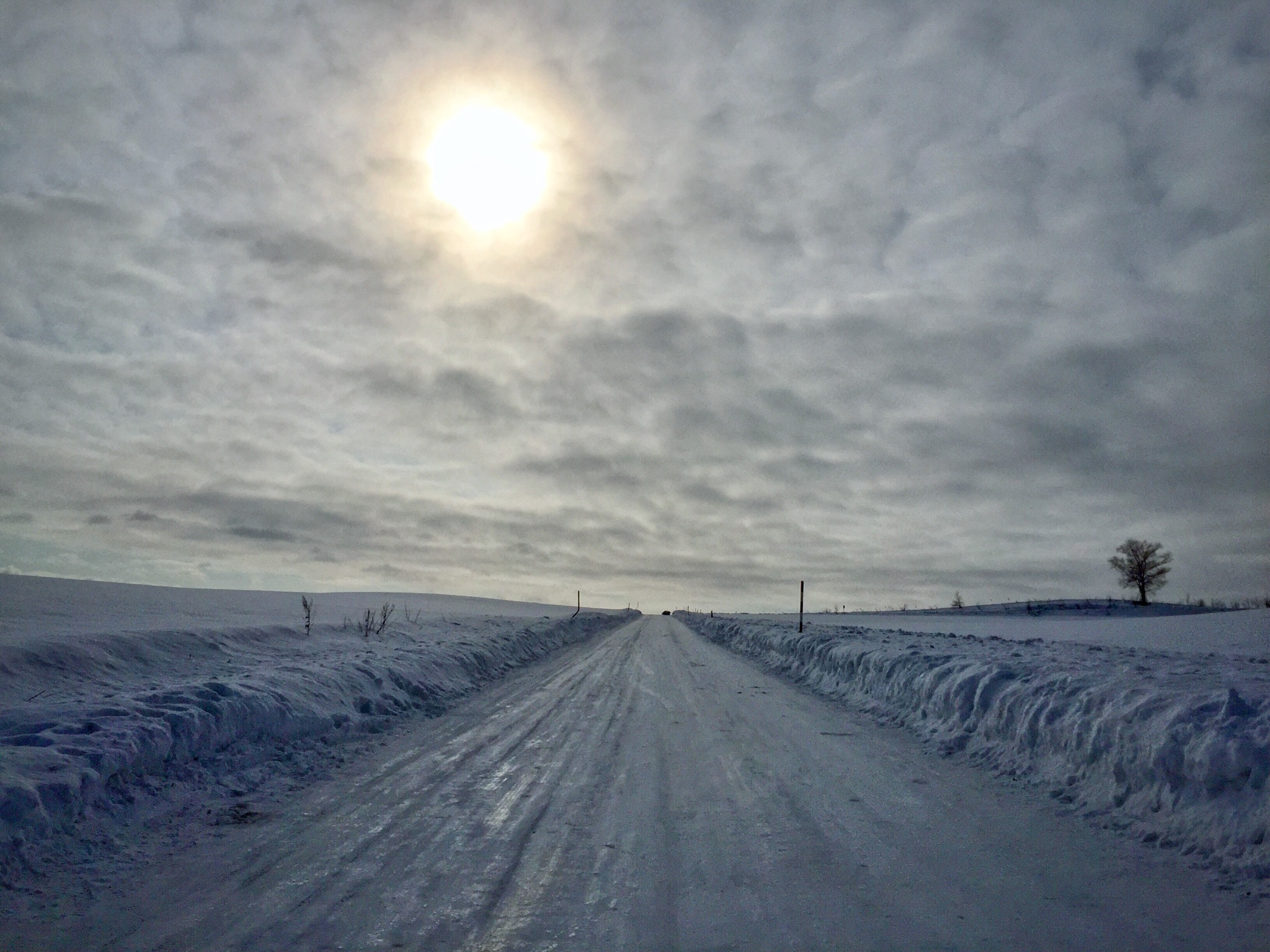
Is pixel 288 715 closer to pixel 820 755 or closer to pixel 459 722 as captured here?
pixel 459 722

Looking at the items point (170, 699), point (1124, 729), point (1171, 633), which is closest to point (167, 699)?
point (170, 699)

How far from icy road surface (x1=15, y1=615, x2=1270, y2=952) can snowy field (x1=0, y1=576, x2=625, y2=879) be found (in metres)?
1.33

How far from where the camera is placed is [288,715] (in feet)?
35.3

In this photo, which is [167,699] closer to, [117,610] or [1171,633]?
[117,610]

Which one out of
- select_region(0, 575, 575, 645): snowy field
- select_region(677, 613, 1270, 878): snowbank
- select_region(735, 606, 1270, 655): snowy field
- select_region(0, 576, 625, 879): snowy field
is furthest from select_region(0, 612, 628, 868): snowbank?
select_region(735, 606, 1270, 655): snowy field

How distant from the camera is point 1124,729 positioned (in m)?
8.34

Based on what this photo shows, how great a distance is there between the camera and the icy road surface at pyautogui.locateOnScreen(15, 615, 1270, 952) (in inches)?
186

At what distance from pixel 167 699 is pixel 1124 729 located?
12.1m

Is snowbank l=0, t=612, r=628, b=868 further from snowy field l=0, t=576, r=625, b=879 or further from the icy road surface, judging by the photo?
the icy road surface

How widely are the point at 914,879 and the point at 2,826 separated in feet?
23.5

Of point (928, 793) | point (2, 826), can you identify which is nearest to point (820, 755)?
point (928, 793)

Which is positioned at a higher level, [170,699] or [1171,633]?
[1171,633]

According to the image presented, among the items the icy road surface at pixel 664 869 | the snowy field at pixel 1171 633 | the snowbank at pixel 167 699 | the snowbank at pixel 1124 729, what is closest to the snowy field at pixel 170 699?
the snowbank at pixel 167 699

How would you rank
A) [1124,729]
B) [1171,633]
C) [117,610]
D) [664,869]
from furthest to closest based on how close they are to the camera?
[1171,633], [117,610], [1124,729], [664,869]
